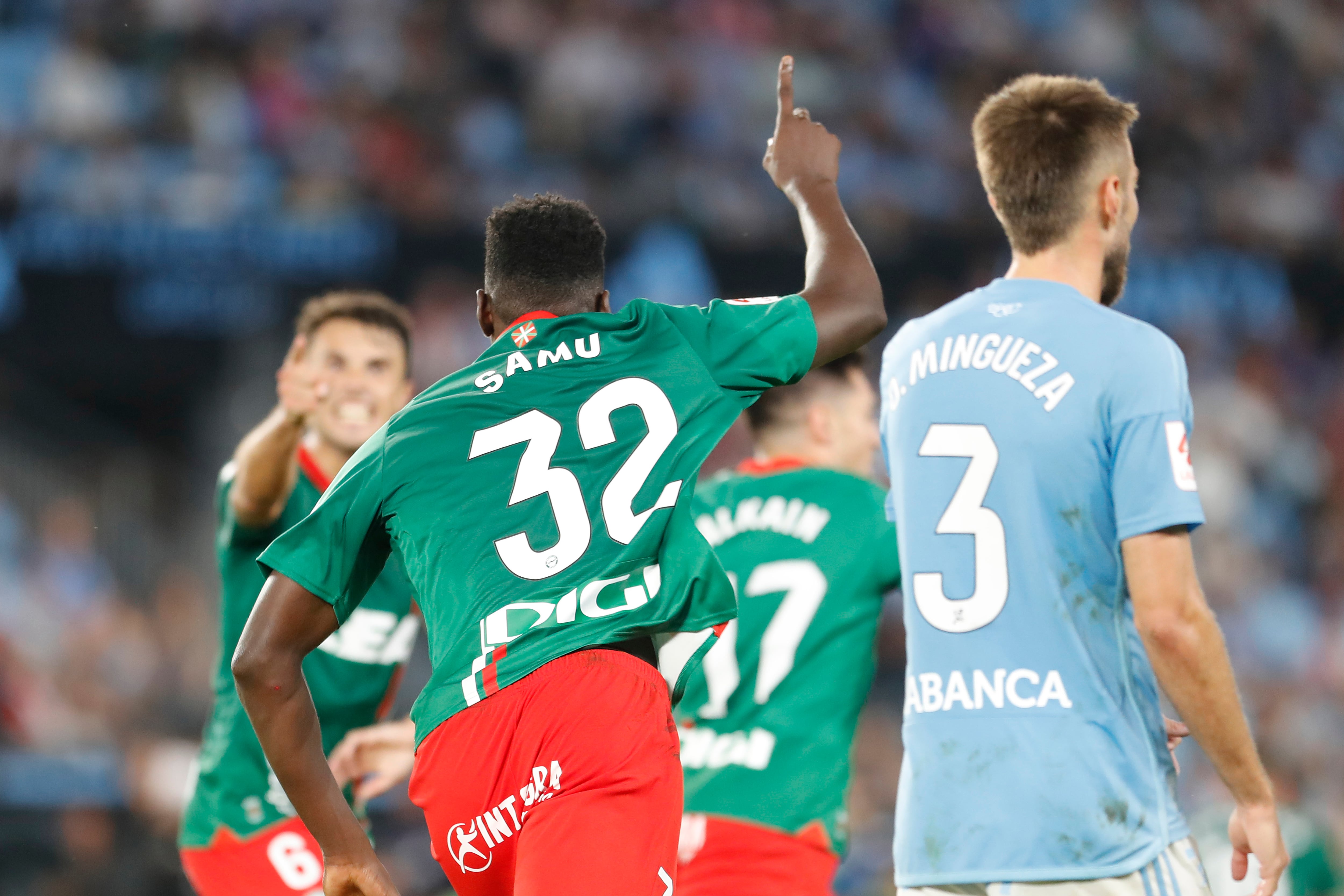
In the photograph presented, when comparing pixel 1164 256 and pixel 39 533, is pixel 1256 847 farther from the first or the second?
pixel 1164 256

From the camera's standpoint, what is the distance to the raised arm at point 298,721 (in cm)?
306

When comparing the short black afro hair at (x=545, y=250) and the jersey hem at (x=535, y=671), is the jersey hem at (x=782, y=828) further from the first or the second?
the short black afro hair at (x=545, y=250)

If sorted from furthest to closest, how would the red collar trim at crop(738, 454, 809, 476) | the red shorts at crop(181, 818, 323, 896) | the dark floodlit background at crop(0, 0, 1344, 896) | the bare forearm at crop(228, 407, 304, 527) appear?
the dark floodlit background at crop(0, 0, 1344, 896) < the red collar trim at crop(738, 454, 809, 476) < the red shorts at crop(181, 818, 323, 896) < the bare forearm at crop(228, 407, 304, 527)

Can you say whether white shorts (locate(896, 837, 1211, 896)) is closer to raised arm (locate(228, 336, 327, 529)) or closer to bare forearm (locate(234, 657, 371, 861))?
bare forearm (locate(234, 657, 371, 861))

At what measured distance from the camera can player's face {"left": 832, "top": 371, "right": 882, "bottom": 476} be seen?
5152mm

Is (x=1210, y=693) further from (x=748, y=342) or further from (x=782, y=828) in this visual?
(x=782, y=828)

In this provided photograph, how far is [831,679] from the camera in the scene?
4609 mm

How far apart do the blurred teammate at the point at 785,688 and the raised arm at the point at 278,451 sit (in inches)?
50.8

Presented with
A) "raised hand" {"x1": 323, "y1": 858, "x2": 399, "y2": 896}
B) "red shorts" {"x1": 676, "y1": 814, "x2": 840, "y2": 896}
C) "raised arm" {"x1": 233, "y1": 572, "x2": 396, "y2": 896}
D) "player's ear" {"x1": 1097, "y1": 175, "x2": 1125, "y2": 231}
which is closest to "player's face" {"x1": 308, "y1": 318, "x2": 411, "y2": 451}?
"red shorts" {"x1": 676, "y1": 814, "x2": 840, "y2": 896}

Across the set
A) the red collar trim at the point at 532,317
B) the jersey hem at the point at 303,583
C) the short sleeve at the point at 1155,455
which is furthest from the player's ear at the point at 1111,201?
the jersey hem at the point at 303,583

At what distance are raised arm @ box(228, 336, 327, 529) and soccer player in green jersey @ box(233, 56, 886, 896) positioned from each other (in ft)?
3.79

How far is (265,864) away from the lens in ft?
15.4

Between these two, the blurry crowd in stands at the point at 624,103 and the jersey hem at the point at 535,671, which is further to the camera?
the blurry crowd in stands at the point at 624,103

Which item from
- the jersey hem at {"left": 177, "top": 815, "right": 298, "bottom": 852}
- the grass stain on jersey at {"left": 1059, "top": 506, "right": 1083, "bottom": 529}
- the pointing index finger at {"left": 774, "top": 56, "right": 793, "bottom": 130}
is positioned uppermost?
the pointing index finger at {"left": 774, "top": 56, "right": 793, "bottom": 130}
